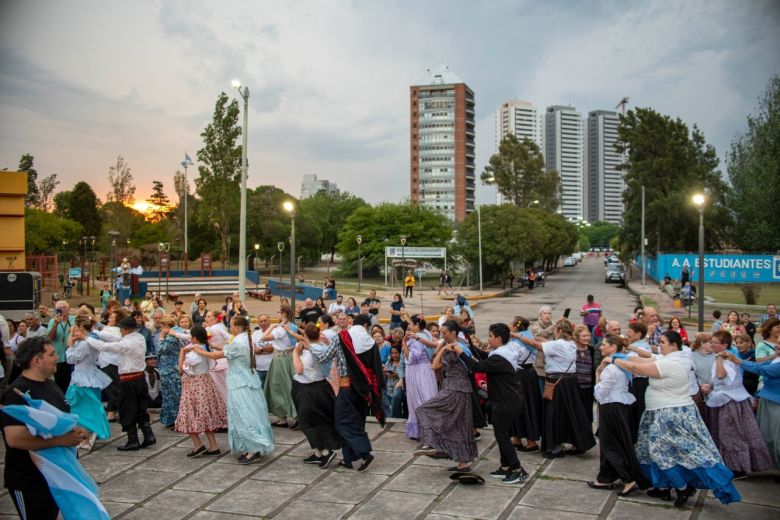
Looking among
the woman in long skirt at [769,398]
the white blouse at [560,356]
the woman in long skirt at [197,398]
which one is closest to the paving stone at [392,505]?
the white blouse at [560,356]

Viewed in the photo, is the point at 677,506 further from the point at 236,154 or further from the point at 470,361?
the point at 236,154

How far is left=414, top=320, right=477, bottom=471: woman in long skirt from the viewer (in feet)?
24.0

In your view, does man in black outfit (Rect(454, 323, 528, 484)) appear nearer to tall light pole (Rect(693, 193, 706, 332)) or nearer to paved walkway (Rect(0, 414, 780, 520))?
paved walkway (Rect(0, 414, 780, 520))

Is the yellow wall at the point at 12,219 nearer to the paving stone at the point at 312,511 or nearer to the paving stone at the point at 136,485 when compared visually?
the paving stone at the point at 136,485

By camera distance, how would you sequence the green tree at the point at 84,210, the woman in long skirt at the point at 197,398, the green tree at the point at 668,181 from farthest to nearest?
the green tree at the point at 84,210, the green tree at the point at 668,181, the woman in long skirt at the point at 197,398

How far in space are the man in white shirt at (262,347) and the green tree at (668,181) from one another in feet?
163

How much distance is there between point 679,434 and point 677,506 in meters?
0.79

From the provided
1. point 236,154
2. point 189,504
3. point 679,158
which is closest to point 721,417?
point 189,504

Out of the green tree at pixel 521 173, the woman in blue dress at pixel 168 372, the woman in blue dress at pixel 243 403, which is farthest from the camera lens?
the green tree at pixel 521 173

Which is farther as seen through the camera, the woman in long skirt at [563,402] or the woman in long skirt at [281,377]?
the woman in long skirt at [281,377]

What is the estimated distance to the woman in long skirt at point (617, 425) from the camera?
685 cm

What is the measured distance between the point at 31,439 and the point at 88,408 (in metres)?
3.80

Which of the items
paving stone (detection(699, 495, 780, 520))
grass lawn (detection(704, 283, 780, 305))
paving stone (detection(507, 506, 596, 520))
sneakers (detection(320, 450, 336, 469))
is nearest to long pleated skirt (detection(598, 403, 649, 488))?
paving stone (detection(699, 495, 780, 520))

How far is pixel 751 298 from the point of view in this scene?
2983 cm
